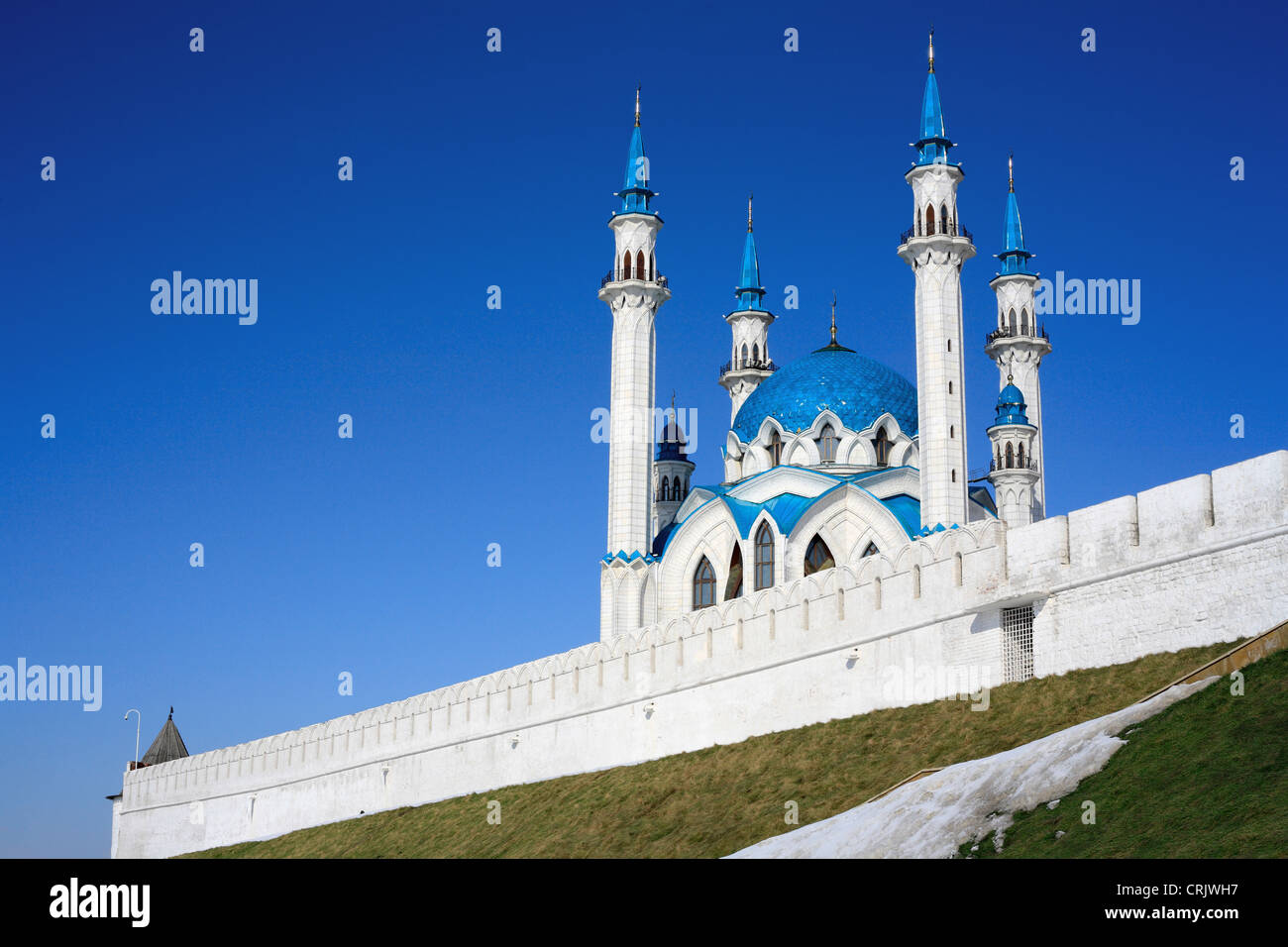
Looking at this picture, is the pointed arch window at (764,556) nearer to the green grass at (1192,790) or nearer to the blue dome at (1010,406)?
the blue dome at (1010,406)

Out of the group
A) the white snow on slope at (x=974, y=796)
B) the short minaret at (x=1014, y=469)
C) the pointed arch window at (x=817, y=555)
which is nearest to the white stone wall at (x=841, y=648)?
the white snow on slope at (x=974, y=796)

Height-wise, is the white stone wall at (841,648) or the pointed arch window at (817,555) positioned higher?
the pointed arch window at (817,555)

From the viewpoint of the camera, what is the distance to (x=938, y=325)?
142 feet

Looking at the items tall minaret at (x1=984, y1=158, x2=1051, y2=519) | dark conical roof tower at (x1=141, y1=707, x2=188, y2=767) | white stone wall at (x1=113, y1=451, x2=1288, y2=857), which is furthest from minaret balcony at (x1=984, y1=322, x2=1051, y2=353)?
dark conical roof tower at (x1=141, y1=707, x2=188, y2=767)

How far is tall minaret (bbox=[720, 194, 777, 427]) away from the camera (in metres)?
58.5

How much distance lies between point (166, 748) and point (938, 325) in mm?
38674

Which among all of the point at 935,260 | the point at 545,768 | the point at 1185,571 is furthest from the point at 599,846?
the point at 935,260

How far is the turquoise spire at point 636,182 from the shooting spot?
50.0m

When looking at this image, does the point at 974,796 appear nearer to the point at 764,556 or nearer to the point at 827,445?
the point at 764,556

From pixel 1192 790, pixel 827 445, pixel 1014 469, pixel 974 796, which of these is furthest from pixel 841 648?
pixel 827 445

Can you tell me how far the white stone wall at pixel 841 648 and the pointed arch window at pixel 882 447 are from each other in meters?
15.8

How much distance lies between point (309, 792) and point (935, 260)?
83.2ft
